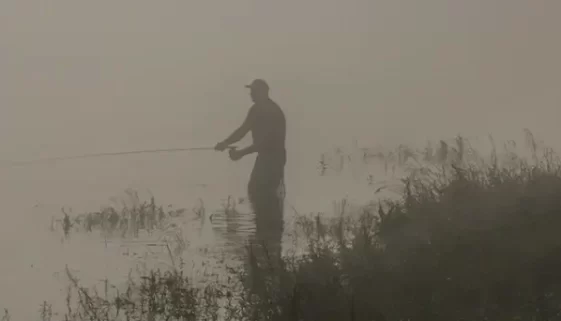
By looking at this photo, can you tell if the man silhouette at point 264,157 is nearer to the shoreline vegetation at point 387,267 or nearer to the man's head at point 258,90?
the man's head at point 258,90

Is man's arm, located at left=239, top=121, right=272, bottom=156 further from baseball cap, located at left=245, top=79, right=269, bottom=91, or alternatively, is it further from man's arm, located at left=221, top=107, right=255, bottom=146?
baseball cap, located at left=245, top=79, right=269, bottom=91

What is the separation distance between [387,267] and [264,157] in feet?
3.55

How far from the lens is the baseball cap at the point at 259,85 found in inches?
161

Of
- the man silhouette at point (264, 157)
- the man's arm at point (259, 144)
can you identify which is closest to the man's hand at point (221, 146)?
the man silhouette at point (264, 157)

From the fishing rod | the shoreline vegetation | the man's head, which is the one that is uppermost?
the man's head

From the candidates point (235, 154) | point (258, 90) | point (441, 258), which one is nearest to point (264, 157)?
point (235, 154)

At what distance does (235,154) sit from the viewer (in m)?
4.12

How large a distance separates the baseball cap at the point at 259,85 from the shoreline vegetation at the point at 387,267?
0.67 m

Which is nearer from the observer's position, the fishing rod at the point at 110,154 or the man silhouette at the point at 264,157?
the fishing rod at the point at 110,154

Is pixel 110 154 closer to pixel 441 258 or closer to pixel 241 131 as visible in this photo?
pixel 241 131

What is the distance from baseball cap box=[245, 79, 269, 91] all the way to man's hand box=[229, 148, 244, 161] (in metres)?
0.43

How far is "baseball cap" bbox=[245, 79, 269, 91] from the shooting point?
4.09 metres

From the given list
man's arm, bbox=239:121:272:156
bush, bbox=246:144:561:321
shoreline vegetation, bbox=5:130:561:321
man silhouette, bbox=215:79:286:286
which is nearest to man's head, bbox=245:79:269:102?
man silhouette, bbox=215:79:286:286

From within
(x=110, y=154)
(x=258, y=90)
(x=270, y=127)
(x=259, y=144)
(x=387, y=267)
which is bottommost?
(x=387, y=267)
